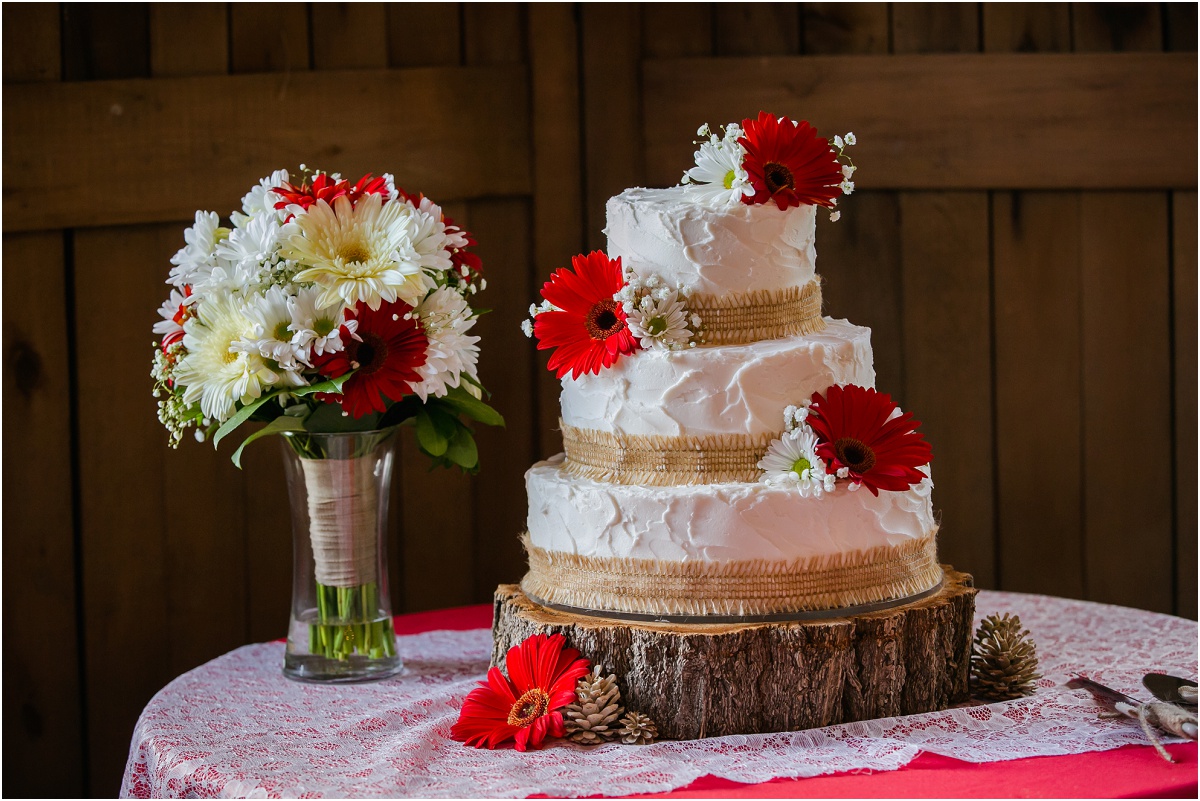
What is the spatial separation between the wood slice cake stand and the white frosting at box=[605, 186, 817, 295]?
0.37 metres

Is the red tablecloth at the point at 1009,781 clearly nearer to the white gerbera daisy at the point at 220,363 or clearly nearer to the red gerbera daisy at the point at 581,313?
the red gerbera daisy at the point at 581,313

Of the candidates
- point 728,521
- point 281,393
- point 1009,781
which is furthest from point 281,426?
point 1009,781

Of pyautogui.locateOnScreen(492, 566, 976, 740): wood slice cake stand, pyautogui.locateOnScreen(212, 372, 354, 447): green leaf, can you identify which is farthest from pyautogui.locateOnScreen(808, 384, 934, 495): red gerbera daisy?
pyautogui.locateOnScreen(212, 372, 354, 447): green leaf

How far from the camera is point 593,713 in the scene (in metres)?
1.31

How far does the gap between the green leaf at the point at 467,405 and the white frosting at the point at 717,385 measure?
0.21 metres

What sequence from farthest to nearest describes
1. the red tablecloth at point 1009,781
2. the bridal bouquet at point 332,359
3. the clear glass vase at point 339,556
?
the clear glass vase at point 339,556 → the bridal bouquet at point 332,359 → the red tablecloth at point 1009,781

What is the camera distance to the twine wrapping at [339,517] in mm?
1537

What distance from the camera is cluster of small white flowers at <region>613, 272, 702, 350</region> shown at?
4.48 ft

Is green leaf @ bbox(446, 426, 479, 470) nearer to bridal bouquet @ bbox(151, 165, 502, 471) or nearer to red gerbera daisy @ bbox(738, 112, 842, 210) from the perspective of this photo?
bridal bouquet @ bbox(151, 165, 502, 471)

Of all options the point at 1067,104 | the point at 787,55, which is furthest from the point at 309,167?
the point at 1067,104

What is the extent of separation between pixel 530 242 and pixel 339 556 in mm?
1052

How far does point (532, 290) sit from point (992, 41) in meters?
0.98

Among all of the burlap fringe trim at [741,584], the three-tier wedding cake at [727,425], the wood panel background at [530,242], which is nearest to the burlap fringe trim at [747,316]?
the three-tier wedding cake at [727,425]

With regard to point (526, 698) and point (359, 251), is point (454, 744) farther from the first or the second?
point (359, 251)
